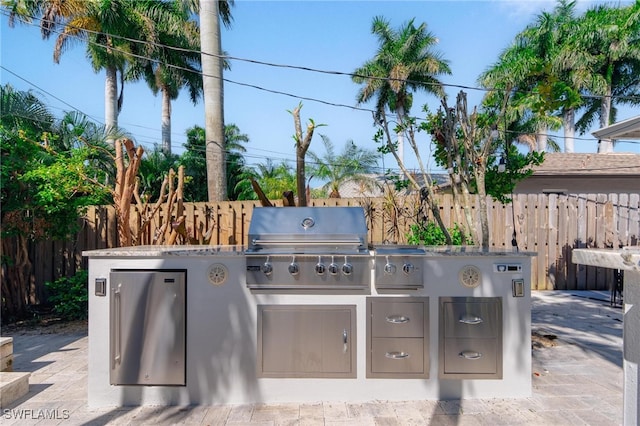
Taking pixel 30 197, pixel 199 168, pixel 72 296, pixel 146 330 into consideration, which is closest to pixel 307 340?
pixel 146 330

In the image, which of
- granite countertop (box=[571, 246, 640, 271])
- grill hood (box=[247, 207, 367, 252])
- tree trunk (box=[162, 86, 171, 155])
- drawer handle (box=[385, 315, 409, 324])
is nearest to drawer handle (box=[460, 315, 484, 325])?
drawer handle (box=[385, 315, 409, 324])

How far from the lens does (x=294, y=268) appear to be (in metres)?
2.72

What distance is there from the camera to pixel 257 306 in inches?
110

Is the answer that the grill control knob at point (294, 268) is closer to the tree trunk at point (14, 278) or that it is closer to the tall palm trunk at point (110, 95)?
the tree trunk at point (14, 278)

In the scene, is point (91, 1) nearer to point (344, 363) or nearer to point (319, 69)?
point (319, 69)

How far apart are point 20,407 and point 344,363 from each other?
7.90 feet

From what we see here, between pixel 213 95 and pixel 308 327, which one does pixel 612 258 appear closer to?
pixel 308 327

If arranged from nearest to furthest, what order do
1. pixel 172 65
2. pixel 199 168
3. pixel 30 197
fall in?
pixel 30 197 < pixel 172 65 < pixel 199 168

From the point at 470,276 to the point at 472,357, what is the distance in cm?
58

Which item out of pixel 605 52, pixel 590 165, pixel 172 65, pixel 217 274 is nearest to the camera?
pixel 217 274

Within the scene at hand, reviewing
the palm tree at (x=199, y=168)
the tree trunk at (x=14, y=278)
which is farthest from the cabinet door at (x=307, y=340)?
the palm tree at (x=199, y=168)

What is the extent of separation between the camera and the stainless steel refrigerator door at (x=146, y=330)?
2738 mm

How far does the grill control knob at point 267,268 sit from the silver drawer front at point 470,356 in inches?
53.8

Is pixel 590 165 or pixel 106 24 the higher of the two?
pixel 106 24
